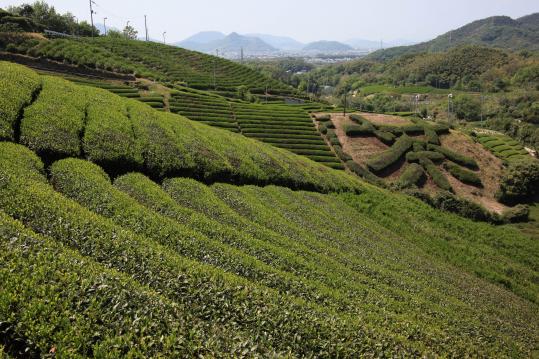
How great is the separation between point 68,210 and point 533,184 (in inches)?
2373

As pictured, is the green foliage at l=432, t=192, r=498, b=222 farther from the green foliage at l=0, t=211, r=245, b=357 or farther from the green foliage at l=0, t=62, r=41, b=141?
the green foliage at l=0, t=211, r=245, b=357

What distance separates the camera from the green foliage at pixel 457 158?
196 feet

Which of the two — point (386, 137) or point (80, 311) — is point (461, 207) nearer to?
point (386, 137)

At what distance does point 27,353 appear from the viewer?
8164mm

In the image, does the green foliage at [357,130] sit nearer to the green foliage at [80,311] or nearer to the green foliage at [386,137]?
the green foliage at [386,137]

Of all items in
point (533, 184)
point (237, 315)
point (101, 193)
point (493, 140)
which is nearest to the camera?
point (237, 315)

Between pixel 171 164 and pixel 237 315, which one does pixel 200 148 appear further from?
pixel 237 315

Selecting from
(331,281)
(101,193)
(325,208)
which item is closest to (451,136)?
(325,208)

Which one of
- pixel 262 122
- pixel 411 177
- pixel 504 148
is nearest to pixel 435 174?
pixel 411 177

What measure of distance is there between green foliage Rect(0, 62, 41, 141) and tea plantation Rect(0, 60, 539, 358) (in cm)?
11

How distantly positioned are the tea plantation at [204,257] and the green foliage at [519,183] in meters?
17.8

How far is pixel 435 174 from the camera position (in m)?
56.4

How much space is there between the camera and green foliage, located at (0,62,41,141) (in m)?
20.3

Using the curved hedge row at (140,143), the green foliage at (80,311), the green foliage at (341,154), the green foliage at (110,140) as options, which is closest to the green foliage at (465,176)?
the green foliage at (341,154)
